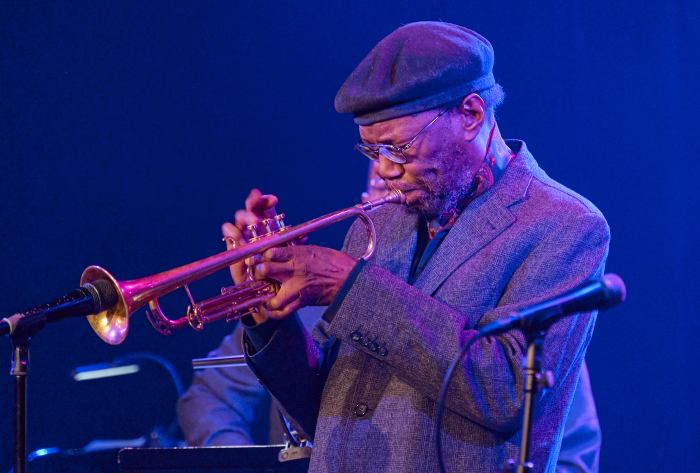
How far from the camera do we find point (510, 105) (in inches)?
195

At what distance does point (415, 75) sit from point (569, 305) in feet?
3.18

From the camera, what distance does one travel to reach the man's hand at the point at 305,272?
8.34 ft

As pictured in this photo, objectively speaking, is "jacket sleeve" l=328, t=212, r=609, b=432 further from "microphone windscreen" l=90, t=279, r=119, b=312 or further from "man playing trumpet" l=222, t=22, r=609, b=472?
"microphone windscreen" l=90, t=279, r=119, b=312

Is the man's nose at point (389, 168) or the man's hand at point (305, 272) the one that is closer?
the man's hand at point (305, 272)

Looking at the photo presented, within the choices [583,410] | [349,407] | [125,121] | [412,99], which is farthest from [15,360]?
[125,121]

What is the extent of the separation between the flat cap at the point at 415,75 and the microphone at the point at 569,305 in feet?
3.04

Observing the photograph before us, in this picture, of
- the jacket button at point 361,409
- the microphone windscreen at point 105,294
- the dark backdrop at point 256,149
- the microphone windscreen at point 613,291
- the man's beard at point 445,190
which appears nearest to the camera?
the microphone windscreen at point 613,291

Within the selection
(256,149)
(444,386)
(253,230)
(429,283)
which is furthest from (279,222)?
(256,149)

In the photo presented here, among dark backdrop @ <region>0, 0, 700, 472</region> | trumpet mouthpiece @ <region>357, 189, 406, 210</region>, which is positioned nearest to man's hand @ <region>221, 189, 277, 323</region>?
trumpet mouthpiece @ <region>357, 189, 406, 210</region>

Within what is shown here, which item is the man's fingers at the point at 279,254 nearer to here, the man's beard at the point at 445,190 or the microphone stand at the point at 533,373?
the man's beard at the point at 445,190

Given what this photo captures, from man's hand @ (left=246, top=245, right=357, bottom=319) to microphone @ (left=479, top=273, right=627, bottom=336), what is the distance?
25.1 inches

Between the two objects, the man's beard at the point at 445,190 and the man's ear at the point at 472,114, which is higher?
the man's ear at the point at 472,114

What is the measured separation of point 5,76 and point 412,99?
295 cm

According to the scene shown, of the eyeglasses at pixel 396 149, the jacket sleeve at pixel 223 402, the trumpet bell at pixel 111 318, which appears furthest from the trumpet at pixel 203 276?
the jacket sleeve at pixel 223 402
